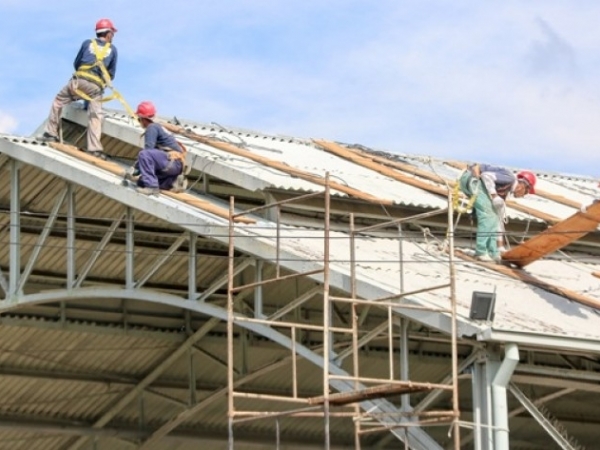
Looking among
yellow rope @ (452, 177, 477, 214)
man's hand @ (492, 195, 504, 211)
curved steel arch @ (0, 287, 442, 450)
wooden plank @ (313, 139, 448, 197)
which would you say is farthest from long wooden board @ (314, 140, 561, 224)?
curved steel arch @ (0, 287, 442, 450)

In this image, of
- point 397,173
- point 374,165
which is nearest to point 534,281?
point 397,173

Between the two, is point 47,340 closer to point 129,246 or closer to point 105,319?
→ point 105,319

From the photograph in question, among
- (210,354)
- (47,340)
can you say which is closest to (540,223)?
(210,354)

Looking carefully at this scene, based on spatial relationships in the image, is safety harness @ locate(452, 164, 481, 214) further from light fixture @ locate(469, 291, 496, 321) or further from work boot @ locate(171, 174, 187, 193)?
light fixture @ locate(469, 291, 496, 321)

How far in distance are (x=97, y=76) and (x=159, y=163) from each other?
3.62 meters

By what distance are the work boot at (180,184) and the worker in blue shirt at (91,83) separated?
2.44 meters

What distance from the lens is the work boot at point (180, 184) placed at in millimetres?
30234

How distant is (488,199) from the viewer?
101ft

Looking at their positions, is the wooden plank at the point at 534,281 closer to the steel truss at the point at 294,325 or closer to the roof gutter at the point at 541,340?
the steel truss at the point at 294,325

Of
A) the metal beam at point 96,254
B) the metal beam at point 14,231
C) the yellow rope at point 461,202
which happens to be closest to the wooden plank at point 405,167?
the yellow rope at point 461,202

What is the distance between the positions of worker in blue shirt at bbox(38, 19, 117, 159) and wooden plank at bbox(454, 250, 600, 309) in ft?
22.7

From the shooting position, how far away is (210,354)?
37156mm

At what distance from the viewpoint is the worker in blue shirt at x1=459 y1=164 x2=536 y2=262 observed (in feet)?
101

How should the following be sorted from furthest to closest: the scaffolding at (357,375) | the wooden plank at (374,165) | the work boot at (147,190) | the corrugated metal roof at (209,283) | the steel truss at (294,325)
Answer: the wooden plank at (374,165)
the work boot at (147,190)
the corrugated metal roof at (209,283)
the steel truss at (294,325)
the scaffolding at (357,375)
